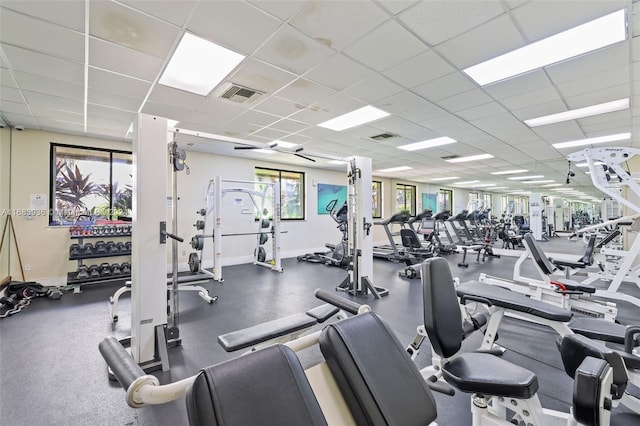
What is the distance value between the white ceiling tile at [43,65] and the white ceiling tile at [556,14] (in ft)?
12.6

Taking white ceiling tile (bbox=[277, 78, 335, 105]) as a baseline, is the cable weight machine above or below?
below

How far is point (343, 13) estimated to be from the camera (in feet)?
6.70

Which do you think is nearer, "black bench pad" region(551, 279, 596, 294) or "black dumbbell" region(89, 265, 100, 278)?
"black bench pad" region(551, 279, 596, 294)

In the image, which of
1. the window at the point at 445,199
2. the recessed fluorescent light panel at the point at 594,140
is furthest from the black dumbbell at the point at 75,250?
Result: the window at the point at 445,199

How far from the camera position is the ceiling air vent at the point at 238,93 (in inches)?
125

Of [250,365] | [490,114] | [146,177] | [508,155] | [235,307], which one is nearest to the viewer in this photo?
[250,365]

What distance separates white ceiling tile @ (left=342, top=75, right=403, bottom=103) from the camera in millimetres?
3050

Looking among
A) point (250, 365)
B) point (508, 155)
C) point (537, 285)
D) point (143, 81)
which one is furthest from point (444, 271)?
point (508, 155)

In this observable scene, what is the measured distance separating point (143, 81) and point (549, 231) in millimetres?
15309

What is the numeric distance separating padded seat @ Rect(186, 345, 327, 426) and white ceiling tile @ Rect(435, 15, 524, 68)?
2709mm

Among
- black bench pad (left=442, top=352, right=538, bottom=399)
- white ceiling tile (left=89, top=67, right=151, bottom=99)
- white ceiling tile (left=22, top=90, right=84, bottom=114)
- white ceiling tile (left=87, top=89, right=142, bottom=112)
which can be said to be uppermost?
white ceiling tile (left=89, top=67, right=151, bottom=99)

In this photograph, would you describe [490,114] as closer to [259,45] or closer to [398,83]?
[398,83]

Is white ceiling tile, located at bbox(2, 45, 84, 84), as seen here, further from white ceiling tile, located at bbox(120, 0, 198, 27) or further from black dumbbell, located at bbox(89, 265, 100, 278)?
black dumbbell, located at bbox(89, 265, 100, 278)

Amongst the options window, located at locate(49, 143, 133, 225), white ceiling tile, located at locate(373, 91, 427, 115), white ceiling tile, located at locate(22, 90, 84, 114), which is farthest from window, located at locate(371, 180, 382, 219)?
white ceiling tile, located at locate(22, 90, 84, 114)
